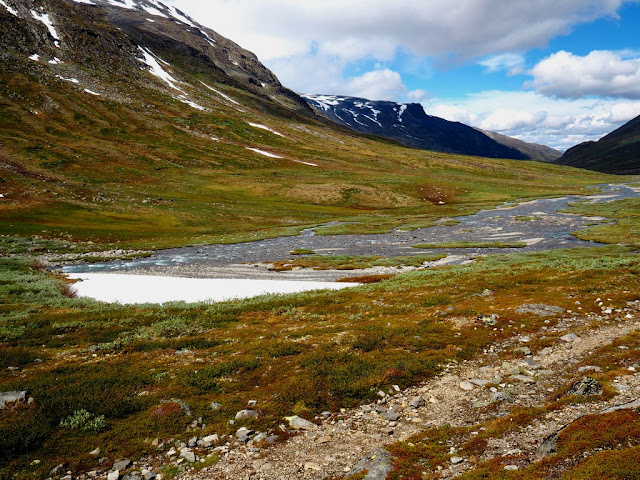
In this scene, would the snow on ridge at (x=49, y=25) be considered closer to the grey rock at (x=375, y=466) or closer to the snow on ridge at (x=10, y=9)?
the snow on ridge at (x=10, y=9)

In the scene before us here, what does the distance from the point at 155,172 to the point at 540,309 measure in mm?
128205

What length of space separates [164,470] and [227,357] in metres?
7.28

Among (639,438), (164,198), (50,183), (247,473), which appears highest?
(50,183)

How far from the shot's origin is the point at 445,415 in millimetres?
12055

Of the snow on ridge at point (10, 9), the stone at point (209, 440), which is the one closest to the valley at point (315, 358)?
the stone at point (209, 440)

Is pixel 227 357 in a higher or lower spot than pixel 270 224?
lower

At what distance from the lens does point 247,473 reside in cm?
978

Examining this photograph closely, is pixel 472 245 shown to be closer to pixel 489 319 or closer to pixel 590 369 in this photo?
pixel 489 319

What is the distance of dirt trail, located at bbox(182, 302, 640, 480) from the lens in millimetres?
9805

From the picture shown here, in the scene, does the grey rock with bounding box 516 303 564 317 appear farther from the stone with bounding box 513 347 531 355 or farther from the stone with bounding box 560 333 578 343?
the stone with bounding box 513 347 531 355

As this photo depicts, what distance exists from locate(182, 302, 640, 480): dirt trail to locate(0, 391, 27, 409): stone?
304 inches

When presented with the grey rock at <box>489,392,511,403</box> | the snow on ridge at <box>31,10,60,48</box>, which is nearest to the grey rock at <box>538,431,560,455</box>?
the grey rock at <box>489,392,511,403</box>

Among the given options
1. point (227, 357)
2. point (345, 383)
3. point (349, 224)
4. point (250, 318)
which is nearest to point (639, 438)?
point (345, 383)

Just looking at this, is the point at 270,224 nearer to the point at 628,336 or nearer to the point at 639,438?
the point at 628,336
